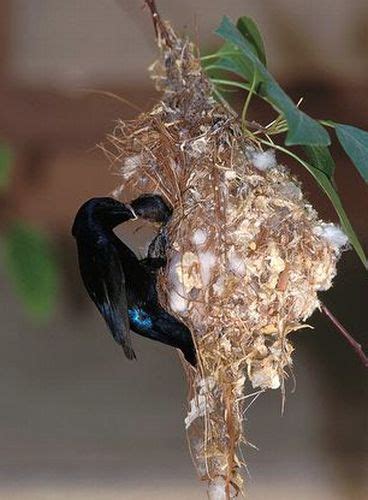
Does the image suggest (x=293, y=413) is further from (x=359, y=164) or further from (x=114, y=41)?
(x=359, y=164)

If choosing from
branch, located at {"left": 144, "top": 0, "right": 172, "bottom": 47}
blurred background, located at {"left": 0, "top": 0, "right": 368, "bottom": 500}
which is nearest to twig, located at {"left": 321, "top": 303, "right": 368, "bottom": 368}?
branch, located at {"left": 144, "top": 0, "right": 172, "bottom": 47}

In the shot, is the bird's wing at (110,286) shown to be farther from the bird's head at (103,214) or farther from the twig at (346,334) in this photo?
the twig at (346,334)

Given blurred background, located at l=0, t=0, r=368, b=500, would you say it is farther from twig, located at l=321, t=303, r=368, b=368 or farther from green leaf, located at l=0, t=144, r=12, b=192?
twig, located at l=321, t=303, r=368, b=368

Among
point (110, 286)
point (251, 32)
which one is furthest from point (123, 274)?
point (251, 32)

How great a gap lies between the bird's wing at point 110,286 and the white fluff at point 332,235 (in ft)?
0.60

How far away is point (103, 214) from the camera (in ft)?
2.52

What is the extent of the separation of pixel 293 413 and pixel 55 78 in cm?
79

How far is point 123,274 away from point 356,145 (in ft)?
0.70

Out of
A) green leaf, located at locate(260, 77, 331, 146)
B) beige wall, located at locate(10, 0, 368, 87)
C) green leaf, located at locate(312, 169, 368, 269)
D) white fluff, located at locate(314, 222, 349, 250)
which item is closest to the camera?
green leaf, located at locate(260, 77, 331, 146)

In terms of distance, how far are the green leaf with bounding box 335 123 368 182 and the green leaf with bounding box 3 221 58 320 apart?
450mm

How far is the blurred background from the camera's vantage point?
165cm

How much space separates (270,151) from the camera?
32.1 inches

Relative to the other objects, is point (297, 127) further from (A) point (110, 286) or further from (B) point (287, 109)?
(A) point (110, 286)

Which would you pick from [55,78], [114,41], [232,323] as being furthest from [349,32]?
[232,323]
